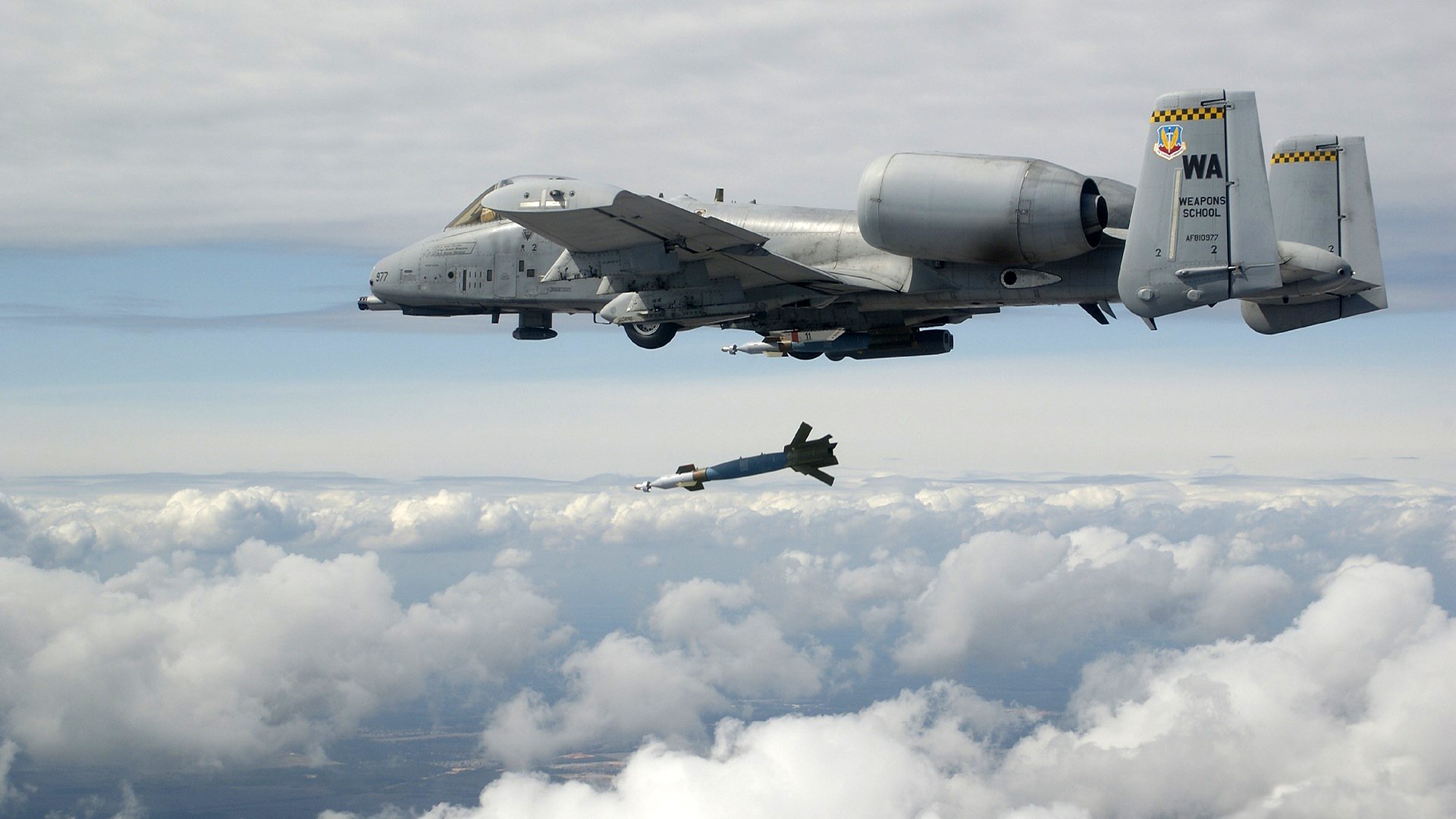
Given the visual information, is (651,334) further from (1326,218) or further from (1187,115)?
(1326,218)

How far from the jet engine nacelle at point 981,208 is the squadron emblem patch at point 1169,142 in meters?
2.25

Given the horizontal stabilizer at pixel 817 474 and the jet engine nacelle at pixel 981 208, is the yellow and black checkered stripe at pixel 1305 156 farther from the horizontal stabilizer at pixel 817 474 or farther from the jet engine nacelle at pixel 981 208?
the horizontal stabilizer at pixel 817 474

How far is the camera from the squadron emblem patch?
2081 cm

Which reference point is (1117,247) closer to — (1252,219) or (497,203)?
(1252,219)

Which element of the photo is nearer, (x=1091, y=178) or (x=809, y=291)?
(x=1091, y=178)

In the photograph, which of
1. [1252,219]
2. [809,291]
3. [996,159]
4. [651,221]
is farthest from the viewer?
[809,291]

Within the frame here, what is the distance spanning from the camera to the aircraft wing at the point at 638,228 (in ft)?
79.4

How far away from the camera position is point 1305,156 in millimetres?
27375

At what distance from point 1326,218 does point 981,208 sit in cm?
907

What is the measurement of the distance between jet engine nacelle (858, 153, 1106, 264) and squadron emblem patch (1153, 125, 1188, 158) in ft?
7.38

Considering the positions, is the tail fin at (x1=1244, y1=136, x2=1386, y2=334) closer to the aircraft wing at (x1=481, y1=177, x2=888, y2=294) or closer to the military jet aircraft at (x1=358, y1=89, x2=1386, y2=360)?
the military jet aircraft at (x1=358, y1=89, x2=1386, y2=360)

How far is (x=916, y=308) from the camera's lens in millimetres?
28297

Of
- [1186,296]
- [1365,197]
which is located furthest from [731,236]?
[1365,197]

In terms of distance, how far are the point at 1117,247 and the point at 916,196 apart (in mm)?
4406
